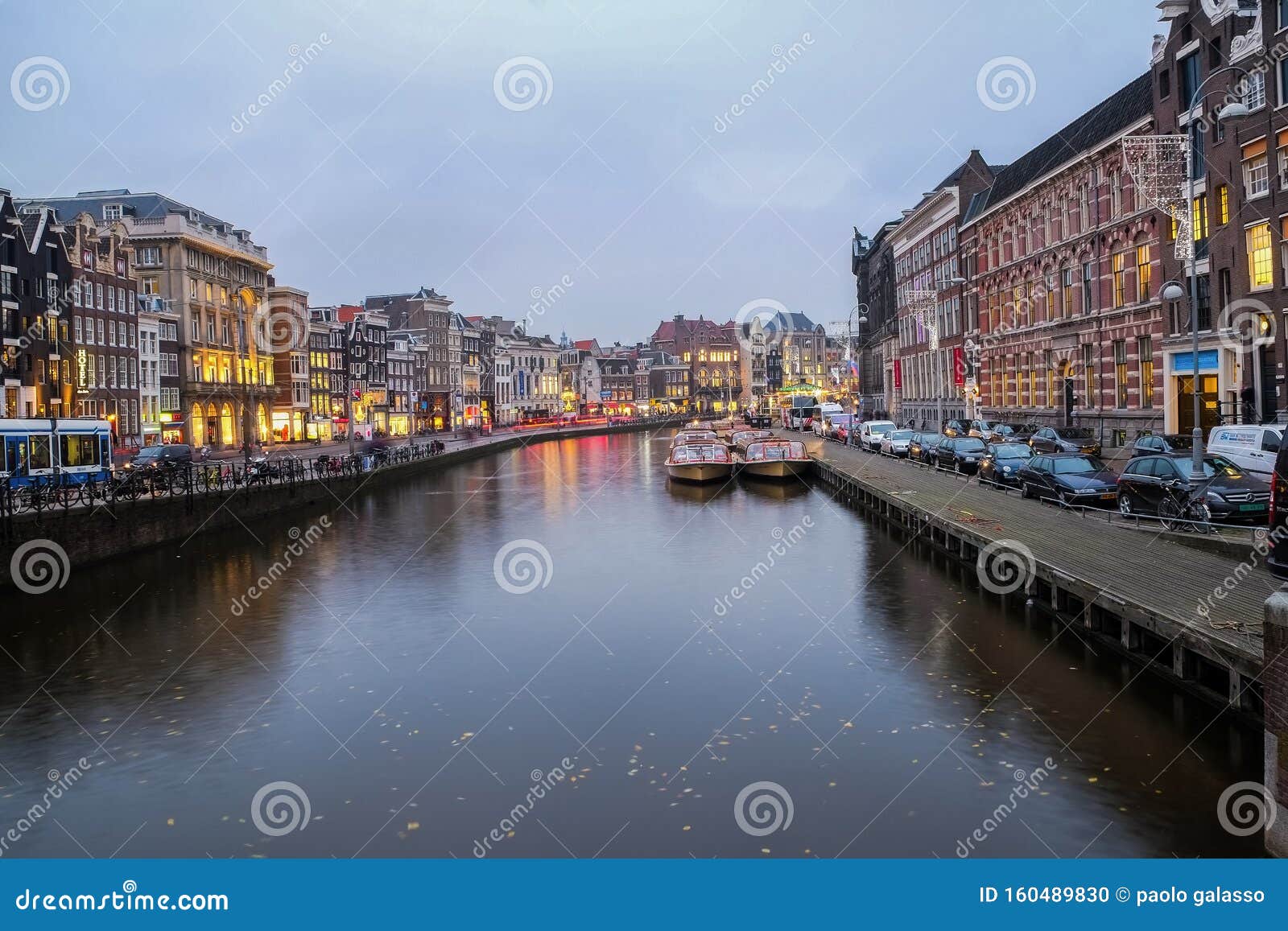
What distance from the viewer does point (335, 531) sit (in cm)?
4784

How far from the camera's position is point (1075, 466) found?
33.2 meters

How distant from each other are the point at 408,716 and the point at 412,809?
4435mm

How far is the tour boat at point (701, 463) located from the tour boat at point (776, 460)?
1.70 meters

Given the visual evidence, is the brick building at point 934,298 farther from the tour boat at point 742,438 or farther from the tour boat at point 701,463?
the tour boat at point 701,463

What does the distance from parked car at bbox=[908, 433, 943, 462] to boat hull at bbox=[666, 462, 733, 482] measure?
11805 millimetres

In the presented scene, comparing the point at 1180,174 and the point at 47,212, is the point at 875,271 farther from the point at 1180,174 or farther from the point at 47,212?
the point at 47,212

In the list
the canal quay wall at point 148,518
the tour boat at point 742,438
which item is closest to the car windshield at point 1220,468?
the canal quay wall at point 148,518

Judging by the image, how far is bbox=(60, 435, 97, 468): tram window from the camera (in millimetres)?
47469

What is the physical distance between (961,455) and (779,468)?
18292 millimetres

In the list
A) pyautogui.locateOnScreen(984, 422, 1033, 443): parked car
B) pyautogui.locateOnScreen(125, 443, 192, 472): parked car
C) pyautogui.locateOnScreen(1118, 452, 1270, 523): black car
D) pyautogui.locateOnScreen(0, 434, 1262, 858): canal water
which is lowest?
pyautogui.locateOnScreen(0, 434, 1262, 858): canal water

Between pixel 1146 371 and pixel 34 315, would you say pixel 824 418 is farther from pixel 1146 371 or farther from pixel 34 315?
pixel 34 315

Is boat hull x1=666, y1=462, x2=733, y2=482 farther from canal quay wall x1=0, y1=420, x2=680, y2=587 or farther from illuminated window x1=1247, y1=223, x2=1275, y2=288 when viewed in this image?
illuminated window x1=1247, y1=223, x2=1275, y2=288

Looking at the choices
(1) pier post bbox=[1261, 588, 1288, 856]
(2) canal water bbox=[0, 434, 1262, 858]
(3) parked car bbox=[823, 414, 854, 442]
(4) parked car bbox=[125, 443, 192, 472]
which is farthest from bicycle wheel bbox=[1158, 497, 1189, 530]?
(3) parked car bbox=[823, 414, 854, 442]

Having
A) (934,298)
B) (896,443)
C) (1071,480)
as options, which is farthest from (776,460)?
(934,298)
